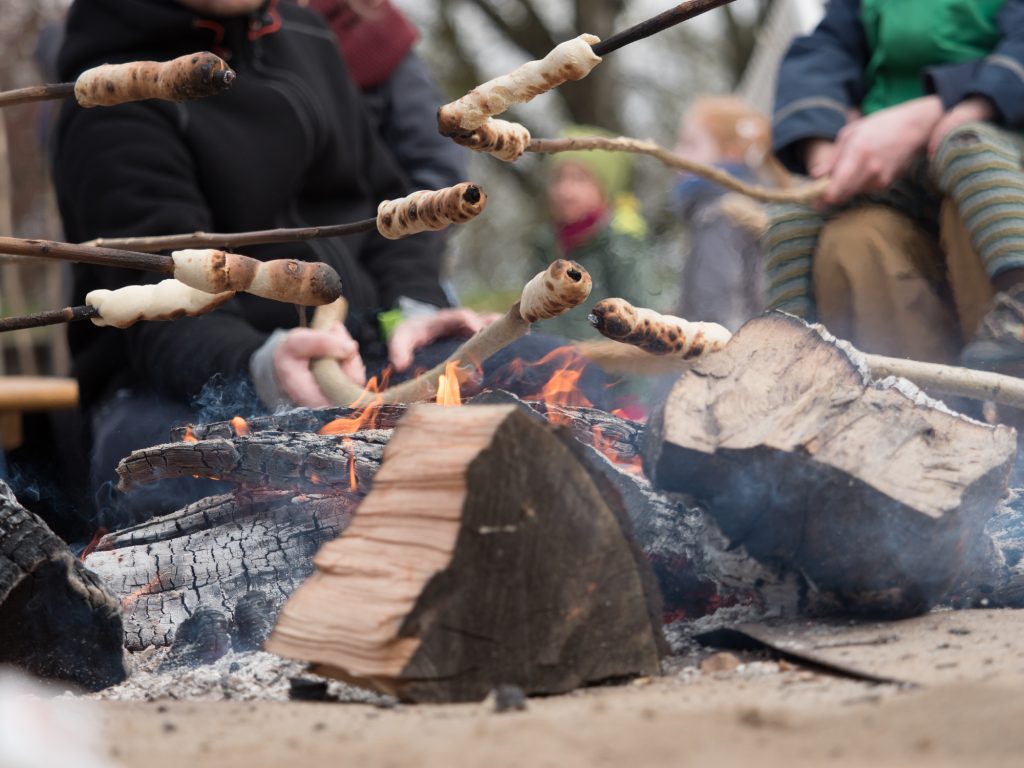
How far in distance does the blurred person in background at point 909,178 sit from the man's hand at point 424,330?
1.04 m

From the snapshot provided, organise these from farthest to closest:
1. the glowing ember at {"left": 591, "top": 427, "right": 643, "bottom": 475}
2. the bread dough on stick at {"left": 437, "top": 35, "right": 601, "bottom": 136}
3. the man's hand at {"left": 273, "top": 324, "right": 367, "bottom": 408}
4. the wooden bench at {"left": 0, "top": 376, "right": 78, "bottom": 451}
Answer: the wooden bench at {"left": 0, "top": 376, "right": 78, "bottom": 451}
the man's hand at {"left": 273, "top": 324, "right": 367, "bottom": 408}
the glowing ember at {"left": 591, "top": 427, "right": 643, "bottom": 475}
the bread dough on stick at {"left": 437, "top": 35, "right": 601, "bottom": 136}

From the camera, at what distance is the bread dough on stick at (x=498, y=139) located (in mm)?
1781

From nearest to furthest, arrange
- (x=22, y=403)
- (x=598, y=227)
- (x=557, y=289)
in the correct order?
(x=557, y=289)
(x=22, y=403)
(x=598, y=227)

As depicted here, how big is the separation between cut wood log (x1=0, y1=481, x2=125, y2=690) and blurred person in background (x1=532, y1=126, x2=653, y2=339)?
157 inches

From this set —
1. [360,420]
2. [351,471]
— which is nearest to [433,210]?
[351,471]

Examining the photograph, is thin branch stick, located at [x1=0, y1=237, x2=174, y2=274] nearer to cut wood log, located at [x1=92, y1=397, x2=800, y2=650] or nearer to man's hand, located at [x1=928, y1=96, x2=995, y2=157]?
cut wood log, located at [x1=92, y1=397, x2=800, y2=650]

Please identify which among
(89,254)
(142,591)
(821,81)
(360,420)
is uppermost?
(821,81)

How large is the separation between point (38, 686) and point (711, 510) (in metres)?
1.10

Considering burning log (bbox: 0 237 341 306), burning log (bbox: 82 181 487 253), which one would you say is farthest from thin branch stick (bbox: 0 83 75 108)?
burning log (bbox: 82 181 487 253)

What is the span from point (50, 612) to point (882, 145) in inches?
91.2

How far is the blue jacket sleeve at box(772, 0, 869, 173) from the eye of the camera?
337 centimetres

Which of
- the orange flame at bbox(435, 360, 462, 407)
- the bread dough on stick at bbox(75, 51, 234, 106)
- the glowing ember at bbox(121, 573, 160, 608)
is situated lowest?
the glowing ember at bbox(121, 573, 160, 608)

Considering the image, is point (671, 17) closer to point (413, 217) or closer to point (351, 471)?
point (413, 217)

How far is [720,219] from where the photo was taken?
234 inches
